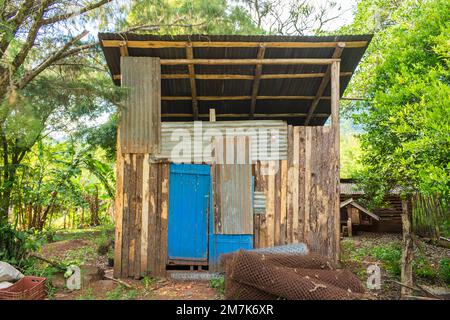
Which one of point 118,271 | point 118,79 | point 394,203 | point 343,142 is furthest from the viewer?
point 343,142

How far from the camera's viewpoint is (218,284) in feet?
22.5

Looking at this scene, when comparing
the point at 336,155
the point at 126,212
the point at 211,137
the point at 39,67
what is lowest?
the point at 126,212

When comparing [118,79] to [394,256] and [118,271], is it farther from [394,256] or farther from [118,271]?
[394,256]

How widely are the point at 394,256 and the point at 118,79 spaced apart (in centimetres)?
749

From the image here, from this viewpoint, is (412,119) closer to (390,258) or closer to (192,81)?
(390,258)

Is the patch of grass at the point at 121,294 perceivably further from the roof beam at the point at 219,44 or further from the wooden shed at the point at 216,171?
the roof beam at the point at 219,44

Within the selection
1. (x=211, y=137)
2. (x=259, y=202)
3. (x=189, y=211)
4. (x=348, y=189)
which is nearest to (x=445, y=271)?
(x=259, y=202)

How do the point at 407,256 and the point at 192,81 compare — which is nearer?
the point at 407,256

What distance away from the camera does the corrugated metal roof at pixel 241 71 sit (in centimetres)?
712

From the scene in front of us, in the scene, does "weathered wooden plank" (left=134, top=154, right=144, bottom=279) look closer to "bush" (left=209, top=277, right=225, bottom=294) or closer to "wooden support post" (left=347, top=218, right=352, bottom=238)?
"bush" (left=209, top=277, right=225, bottom=294)

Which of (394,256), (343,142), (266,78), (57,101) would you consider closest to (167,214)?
(57,101)

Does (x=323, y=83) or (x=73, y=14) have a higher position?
(x=73, y=14)

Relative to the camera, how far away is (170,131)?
765 cm

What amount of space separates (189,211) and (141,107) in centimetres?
229
